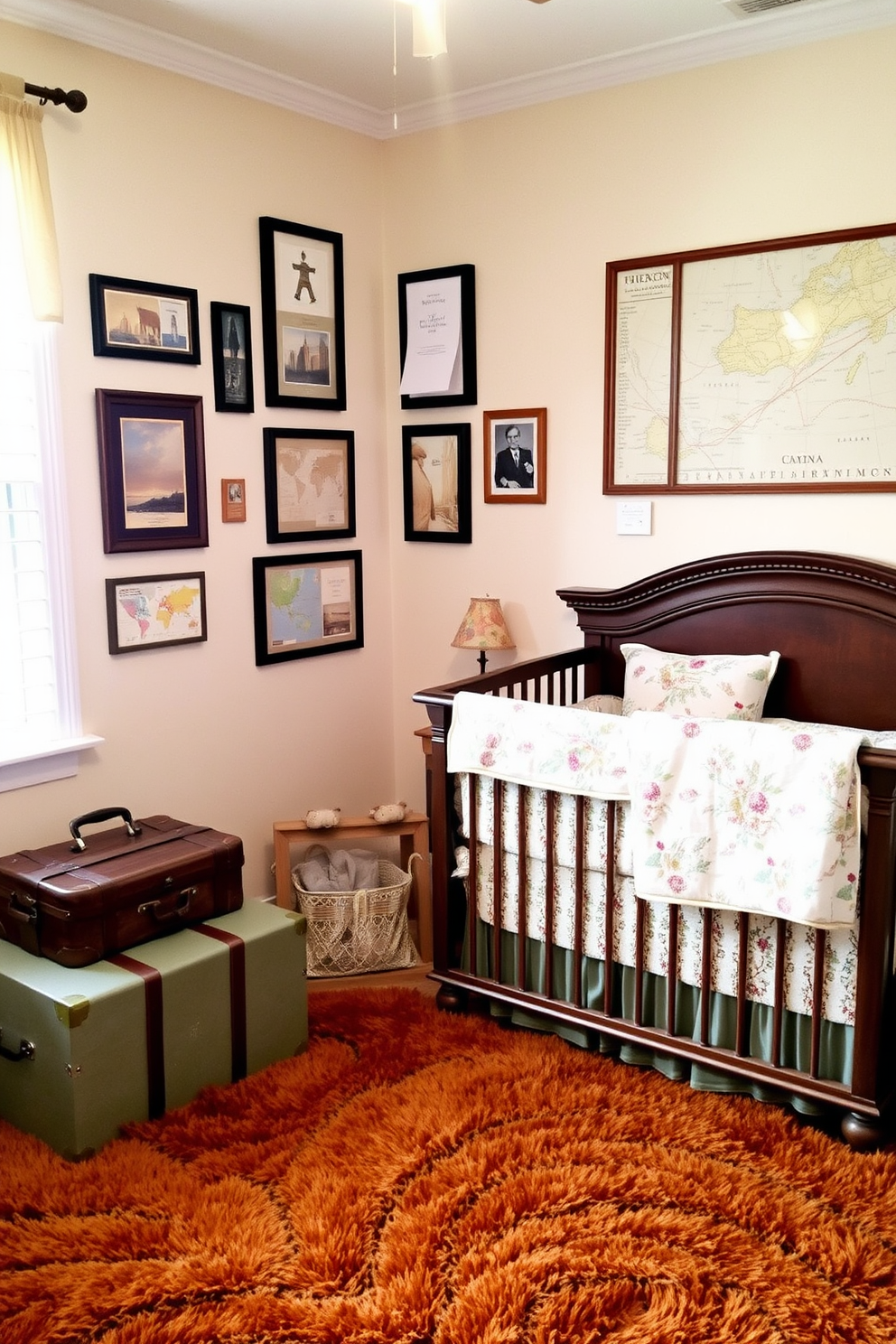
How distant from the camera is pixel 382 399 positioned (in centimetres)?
366

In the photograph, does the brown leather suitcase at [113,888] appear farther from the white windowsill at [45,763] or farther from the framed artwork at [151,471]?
the framed artwork at [151,471]

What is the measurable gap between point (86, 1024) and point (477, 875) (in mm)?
935

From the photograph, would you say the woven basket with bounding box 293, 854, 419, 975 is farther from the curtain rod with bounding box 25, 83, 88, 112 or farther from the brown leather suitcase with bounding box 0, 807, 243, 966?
the curtain rod with bounding box 25, 83, 88, 112

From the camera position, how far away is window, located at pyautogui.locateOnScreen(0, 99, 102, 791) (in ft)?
8.48

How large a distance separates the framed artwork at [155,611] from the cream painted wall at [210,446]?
0.03m

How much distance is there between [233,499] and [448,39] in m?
1.32

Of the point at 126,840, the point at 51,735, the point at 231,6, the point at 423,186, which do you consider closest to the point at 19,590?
the point at 51,735

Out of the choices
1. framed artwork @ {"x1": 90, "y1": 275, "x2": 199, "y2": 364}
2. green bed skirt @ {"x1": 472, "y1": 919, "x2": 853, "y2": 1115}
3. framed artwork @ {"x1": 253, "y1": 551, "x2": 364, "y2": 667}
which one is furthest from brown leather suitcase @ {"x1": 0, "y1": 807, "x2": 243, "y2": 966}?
framed artwork @ {"x1": 90, "y1": 275, "x2": 199, "y2": 364}

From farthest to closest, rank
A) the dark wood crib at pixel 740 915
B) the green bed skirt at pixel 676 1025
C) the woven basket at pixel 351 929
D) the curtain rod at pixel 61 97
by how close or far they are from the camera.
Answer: the woven basket at pixel 351 929 → the curtain rod at pixel 61 97 → the green bed skirt at pixel 676 1025 → the dark wood crib at pixel 740 915

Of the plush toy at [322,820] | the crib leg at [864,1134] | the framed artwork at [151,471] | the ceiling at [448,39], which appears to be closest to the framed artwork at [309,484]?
the framed artwork at [151,471]

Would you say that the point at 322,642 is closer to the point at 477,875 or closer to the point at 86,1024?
the point at 477,875

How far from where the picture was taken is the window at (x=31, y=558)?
259 centimetres

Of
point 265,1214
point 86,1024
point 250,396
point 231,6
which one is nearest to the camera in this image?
point 265,1214

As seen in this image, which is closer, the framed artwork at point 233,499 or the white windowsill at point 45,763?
the white windowsill at point 45,763
